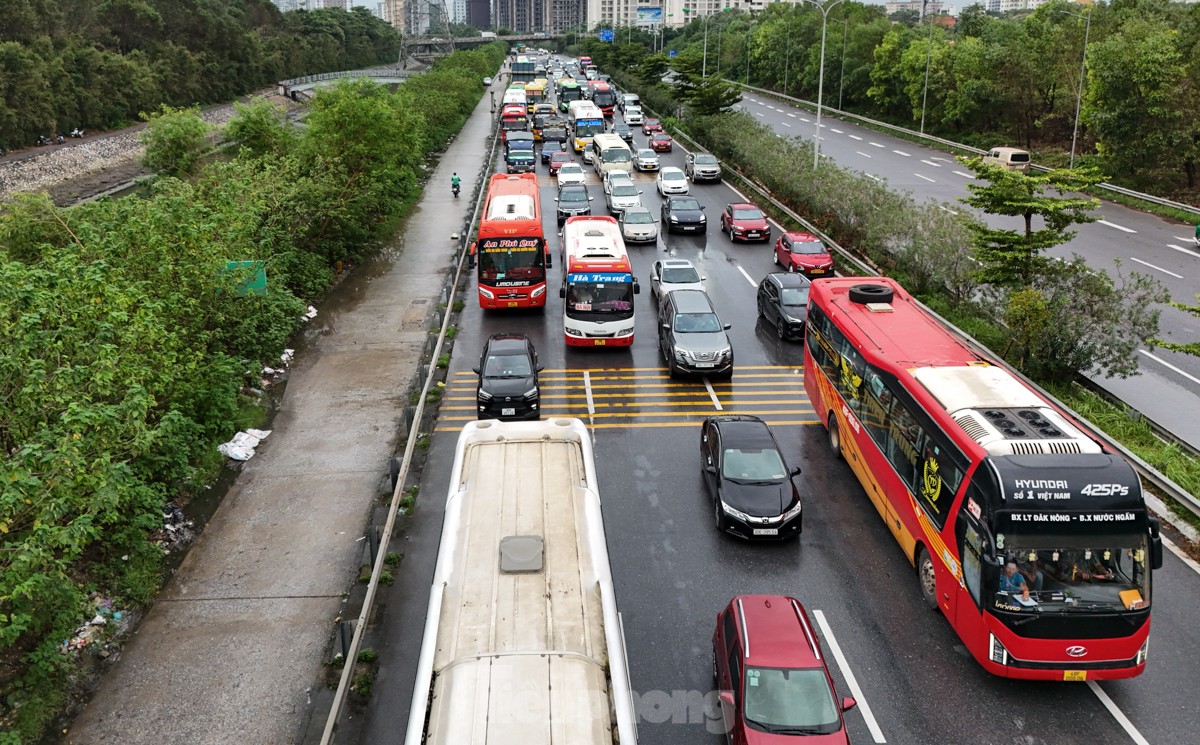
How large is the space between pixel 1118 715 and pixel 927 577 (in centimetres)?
304

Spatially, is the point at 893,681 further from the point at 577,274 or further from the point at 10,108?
the point at 10,108

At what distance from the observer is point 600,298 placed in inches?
958

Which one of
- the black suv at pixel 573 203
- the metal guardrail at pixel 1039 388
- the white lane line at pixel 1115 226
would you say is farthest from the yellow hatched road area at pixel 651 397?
the white lane line at pixel 1115 226

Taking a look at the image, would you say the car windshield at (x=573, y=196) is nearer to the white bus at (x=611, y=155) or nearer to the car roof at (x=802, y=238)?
the white bus at (x=611, y=155)

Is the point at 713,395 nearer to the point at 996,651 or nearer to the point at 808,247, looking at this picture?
the point at 996,651

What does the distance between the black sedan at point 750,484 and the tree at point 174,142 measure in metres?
25.3

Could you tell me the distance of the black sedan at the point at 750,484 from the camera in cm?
1517

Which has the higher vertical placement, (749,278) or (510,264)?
(510,264)

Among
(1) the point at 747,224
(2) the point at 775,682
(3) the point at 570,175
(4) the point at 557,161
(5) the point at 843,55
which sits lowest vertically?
(2) the point at 775,682

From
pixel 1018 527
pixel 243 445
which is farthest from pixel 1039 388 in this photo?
pixel 243 445

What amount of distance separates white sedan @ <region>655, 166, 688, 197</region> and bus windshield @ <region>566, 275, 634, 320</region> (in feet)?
73.7

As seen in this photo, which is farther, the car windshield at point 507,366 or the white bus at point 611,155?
the white bus at point 611,155

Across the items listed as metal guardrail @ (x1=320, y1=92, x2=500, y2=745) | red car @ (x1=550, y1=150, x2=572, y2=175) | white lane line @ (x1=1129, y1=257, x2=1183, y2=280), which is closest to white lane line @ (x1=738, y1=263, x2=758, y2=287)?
metal guardrail @ (x1=320, y1=92, x2=500, y2=745)

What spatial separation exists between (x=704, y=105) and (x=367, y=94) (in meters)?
25.7
